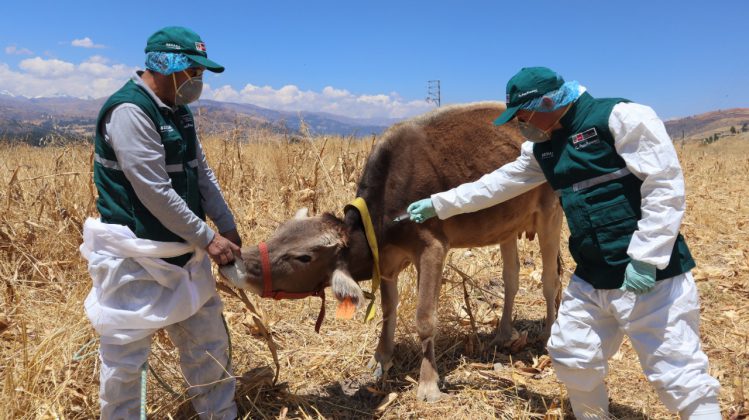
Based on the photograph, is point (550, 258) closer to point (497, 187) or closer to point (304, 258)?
point (497, 187)

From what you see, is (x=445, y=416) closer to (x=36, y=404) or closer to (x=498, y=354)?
(x=498, y=354)

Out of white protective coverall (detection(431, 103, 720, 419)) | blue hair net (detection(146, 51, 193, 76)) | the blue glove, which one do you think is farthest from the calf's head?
white protective coverall (detection(431, 103, 720, 419))

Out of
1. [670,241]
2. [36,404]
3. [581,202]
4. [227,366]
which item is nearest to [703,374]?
[670,241]

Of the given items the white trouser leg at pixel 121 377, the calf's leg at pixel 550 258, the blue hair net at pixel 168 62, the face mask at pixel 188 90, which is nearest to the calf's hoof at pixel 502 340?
the calf's leg at pixel 550 258

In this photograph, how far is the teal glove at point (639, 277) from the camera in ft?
9.63

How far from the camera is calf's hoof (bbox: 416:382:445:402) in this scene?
166 inches

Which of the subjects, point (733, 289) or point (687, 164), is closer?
point (733, 289)

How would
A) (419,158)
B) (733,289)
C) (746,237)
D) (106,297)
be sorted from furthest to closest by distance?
(746,237), (733,289), (419,158), (106,297)

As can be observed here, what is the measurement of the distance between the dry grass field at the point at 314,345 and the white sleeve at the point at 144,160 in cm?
116

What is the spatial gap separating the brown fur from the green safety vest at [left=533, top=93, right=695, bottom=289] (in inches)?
52.0

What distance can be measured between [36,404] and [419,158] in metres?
3.22

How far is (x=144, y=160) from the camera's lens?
3.01 metres

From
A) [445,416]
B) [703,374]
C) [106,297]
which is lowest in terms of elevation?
[445,416]

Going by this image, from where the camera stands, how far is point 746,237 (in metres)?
7.98
